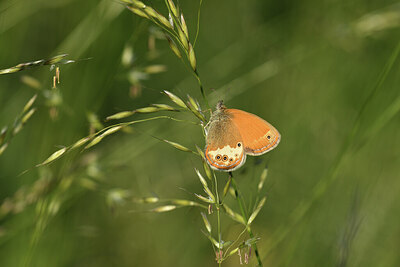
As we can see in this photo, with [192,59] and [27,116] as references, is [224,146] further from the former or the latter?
[27,116]

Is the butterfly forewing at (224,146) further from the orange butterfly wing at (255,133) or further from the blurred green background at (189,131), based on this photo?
the blurred green background at (189,131)

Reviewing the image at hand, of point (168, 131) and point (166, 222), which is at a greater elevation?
point (168, 131)

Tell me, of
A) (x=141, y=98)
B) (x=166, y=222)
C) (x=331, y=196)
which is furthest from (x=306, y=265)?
(x=141, y=98)

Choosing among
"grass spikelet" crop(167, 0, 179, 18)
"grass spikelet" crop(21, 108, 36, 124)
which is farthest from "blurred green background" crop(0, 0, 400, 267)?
"grass spikelet" crop(167, 0, 179, 18)

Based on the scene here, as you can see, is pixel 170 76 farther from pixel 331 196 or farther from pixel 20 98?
pixel 331 196

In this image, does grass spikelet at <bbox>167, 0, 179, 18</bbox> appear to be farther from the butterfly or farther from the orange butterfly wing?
the orange butterfly wing
